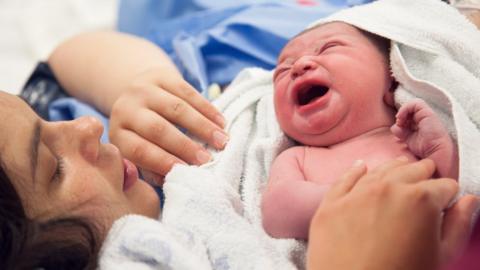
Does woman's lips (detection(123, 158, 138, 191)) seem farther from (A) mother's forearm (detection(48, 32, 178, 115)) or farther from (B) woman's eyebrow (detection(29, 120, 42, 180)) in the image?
(A) mother's forearm (detection(48, 32, 178, 115))

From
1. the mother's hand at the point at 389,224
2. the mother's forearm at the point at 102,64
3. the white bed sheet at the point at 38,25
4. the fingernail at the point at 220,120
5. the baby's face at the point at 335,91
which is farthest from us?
the white bed sheet at the point at 38,25

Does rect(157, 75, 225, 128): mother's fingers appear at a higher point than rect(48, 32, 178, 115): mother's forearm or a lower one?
higher

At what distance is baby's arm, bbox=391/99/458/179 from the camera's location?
24.5 inches

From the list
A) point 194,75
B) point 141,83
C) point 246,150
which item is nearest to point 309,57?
point 246,150

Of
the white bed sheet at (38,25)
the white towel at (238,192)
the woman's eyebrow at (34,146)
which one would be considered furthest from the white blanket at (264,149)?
the white bed sheet at (38,25)

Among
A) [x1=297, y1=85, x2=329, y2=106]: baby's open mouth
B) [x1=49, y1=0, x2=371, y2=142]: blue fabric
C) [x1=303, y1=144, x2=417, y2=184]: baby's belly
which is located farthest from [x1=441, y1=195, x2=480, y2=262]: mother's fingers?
[x1=49, y1=0, x2=371, y2=142]: blue fabric

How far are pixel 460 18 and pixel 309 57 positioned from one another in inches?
8.6

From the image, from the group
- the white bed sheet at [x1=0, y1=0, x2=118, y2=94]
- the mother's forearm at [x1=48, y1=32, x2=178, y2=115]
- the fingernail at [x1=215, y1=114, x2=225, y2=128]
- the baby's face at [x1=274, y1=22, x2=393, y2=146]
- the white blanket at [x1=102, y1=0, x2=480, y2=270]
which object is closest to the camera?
the white blanket at [x1=102, y1=0, x2=480, y2=270]

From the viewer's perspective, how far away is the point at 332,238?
51 cm

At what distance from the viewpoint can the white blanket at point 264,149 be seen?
612 millimetres

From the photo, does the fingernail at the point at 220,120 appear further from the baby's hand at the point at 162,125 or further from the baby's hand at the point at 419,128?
the baby's hand at the point at 419,128

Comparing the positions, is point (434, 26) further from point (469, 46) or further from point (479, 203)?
point (479, 203)

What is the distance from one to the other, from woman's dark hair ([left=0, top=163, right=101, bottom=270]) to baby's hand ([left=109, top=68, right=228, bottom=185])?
201 mm

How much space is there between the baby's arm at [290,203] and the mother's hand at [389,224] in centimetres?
7
